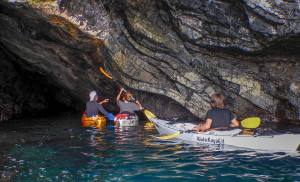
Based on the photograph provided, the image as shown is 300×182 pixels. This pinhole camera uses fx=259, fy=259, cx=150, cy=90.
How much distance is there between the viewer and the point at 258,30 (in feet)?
27.4

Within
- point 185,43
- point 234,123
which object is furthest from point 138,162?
point 185,43

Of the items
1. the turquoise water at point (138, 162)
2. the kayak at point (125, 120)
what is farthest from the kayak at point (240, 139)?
the kayak at point (125, 120)

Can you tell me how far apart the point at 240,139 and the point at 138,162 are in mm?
2820

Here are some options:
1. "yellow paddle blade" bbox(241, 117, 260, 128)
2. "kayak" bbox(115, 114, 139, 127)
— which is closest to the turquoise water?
"yellow paddle blade" bbox(241, 117, 260, 128)

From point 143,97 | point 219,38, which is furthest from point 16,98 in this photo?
point 219,38

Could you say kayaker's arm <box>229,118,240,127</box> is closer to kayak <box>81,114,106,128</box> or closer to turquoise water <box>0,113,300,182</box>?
turquoise water <box>0,113,300,182</box>

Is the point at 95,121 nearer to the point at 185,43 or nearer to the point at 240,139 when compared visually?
the point at 185,43

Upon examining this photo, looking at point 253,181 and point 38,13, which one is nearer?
point 253,181

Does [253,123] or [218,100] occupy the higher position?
[218,100]

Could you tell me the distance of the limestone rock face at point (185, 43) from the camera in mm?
8578

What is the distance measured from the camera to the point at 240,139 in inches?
255

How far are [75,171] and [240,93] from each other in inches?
305

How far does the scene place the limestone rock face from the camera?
8578 mm

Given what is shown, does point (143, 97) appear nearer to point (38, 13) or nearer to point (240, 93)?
point (240, 93)
